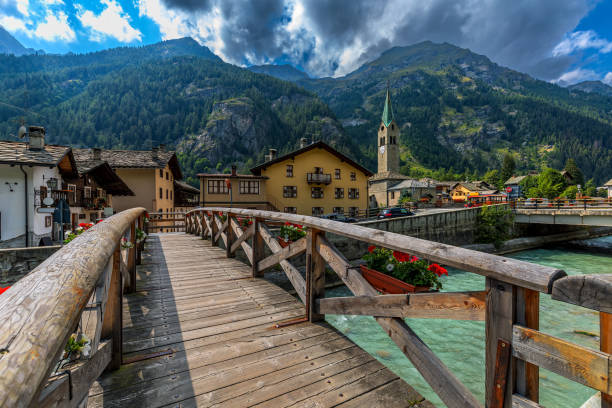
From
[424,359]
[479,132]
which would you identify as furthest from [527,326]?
[479,132]

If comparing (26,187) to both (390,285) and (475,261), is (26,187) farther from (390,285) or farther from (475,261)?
(475,261)

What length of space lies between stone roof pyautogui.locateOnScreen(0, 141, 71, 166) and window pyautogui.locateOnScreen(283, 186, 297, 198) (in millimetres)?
18815

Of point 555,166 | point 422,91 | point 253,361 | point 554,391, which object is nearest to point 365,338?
point 554,391

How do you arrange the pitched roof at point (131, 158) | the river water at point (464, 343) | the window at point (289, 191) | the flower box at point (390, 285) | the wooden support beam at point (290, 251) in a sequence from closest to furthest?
the flower box at point (390, 285) → the wooden support beam at point (290, 251) → the river water at point (464, 343) → the pitched roof at point (131, 158) → the window at point (289, 191)

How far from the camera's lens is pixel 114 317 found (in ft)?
7.23

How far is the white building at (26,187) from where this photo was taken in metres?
13.4

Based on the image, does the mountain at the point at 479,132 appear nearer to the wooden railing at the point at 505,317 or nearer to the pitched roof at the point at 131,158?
the pitched roof at the point at 131,158

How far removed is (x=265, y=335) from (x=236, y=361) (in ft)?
1.56

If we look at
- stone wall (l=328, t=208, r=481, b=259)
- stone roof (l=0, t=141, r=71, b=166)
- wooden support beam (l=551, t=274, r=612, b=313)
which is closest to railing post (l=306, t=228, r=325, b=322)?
wooden support beam (l=551, t=274, r=612, b=313)

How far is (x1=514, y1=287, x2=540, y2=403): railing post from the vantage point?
4.19 ft

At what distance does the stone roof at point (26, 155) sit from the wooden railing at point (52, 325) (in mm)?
16782

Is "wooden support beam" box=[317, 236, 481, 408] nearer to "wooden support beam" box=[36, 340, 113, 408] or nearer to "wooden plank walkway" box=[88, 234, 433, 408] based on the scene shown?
"wooden plank walkway" box=[88, 234, 433, 408]

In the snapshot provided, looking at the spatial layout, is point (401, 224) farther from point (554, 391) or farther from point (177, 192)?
point (177, 192)

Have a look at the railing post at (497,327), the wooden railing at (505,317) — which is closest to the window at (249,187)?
the wooden railing at (505,317)
